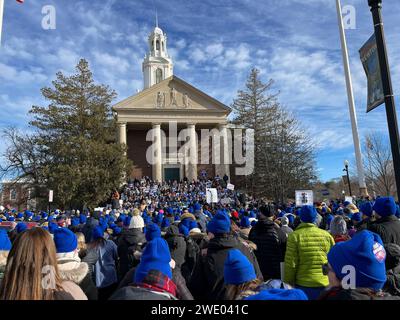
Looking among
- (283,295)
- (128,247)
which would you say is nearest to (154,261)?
(283,295)

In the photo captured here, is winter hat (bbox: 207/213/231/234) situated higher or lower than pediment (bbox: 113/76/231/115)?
lower

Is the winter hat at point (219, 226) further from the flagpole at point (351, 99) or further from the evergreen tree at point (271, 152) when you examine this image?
the evergreen tree at point (271, 152)

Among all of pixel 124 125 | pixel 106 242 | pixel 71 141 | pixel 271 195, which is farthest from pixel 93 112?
pixel 106 242

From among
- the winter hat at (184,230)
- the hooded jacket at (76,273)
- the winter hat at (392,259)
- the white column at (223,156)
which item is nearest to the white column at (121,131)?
the white column at (223,156)

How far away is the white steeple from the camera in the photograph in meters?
83.5

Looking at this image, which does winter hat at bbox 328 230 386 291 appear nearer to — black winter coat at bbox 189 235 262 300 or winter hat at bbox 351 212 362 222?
black winter coat at bbox 189 235 262 300

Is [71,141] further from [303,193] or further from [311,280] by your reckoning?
[311,280]

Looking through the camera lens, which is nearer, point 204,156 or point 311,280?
point 311,280

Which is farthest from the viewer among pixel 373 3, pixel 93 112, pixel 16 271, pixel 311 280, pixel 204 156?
pixel 204 156

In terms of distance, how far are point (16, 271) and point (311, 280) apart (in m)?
3.30

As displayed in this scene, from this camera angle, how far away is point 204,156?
158ft

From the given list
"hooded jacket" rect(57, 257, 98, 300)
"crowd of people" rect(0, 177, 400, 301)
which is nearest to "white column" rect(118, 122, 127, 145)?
"crowd of people" rect(0, 177, 400, 301)

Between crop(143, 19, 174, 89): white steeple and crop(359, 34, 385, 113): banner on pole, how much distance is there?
80.0m
